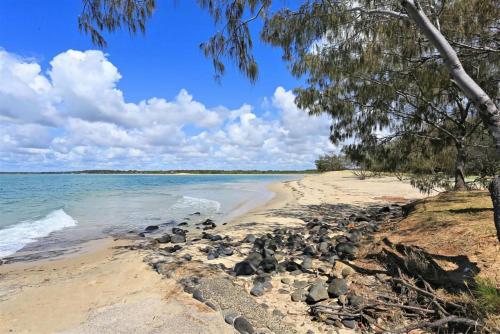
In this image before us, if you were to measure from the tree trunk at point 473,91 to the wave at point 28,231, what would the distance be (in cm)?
1046

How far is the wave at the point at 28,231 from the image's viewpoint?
32.0 feet

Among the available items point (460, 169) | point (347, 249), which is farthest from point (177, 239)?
point (460, 169)

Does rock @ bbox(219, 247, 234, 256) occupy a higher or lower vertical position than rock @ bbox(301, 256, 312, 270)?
lower

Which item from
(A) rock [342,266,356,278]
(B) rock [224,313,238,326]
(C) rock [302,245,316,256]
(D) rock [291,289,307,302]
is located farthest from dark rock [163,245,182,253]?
(A) rock [342,266,356,278]

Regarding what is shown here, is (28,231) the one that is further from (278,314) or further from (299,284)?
(278,314)

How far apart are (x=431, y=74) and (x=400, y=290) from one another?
488 centimetres

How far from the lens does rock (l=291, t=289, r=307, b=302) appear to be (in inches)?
175

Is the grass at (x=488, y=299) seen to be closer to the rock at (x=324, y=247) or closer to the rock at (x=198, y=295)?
A: the rock at (x=198, y=295)

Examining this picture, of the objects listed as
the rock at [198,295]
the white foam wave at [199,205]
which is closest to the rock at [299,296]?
the rock at [198,295]

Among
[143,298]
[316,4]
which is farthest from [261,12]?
[143,298]

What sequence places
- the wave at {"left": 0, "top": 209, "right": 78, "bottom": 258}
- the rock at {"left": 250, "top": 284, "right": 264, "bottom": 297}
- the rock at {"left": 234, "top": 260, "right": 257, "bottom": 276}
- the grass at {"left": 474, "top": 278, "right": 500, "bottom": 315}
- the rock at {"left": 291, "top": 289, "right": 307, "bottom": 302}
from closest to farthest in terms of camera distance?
the grass at {"left": 474, "top": 278, "right": 500, "bottom": 315} → the rock at {"left": 291, "top": 289, "right": 307, "bottom": 302} → the rock at {"left": 250, "top": 284, "right": 264, "bottom": 297} → the rock at {"left": 234, "top": 260, "right": 257, "bottom": 276} → the wave at {"left": 0, "top": 209, "right": 78, "bottom": 258}

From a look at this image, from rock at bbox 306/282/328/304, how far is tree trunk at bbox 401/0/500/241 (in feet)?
6.89

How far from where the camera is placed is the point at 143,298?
457 cm

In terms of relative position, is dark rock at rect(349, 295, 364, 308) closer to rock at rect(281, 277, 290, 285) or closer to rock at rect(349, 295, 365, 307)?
rock at rect(349, 295, 365, 307)
